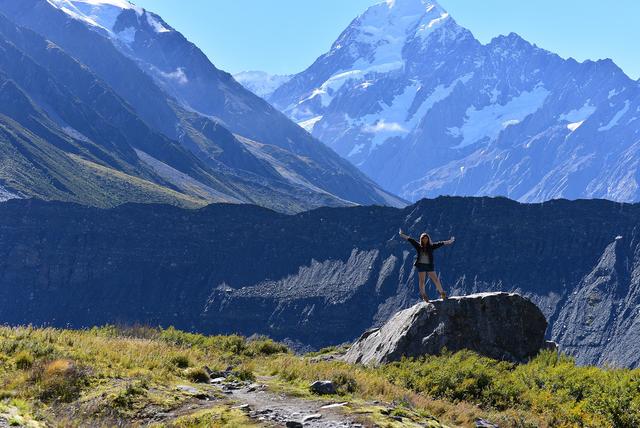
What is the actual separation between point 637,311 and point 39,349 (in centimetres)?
15919

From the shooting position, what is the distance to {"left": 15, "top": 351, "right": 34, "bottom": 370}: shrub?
16.1 metres

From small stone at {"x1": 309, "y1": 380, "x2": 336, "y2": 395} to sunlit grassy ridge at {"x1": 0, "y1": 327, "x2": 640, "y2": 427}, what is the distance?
10.3 inches

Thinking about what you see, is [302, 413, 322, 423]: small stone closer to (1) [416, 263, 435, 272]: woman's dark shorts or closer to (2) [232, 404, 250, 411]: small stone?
(2) [232, 404, 250, 411]: small stone

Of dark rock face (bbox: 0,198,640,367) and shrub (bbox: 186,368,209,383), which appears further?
dark rock face (bbox: 0,198,640,367)

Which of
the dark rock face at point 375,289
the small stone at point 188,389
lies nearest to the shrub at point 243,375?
the small stone at point 188,389

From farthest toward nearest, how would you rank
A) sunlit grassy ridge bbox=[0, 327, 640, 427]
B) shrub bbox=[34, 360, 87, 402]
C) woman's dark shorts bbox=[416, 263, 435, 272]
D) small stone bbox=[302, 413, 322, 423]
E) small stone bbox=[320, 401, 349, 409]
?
woman's dark shorts bbox=[416, 263, 435, 272] < small stone bbox=[320, 401, 349, 409] < shrub bbox=[34, 360, 87, 402] < sunlit grassy ridge bbox=[0, 327, 640, 427] < small stone bbox=[302, 413, 322, 423]

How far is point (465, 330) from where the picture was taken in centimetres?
2603

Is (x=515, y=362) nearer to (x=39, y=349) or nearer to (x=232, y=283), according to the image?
(x=39, y=349)

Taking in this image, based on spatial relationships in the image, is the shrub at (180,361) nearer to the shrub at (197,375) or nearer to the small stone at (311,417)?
the shrub at (197,375)

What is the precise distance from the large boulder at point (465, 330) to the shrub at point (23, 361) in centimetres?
1231

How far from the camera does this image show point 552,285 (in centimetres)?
17888

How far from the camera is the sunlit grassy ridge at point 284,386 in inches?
559

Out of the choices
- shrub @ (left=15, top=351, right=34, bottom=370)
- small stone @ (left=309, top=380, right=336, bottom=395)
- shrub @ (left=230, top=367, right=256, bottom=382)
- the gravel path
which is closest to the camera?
the gravel path

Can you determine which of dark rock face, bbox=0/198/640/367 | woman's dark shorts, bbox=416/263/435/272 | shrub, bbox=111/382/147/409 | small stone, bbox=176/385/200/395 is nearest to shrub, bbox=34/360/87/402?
shrub, bbox=111/382/147/409
